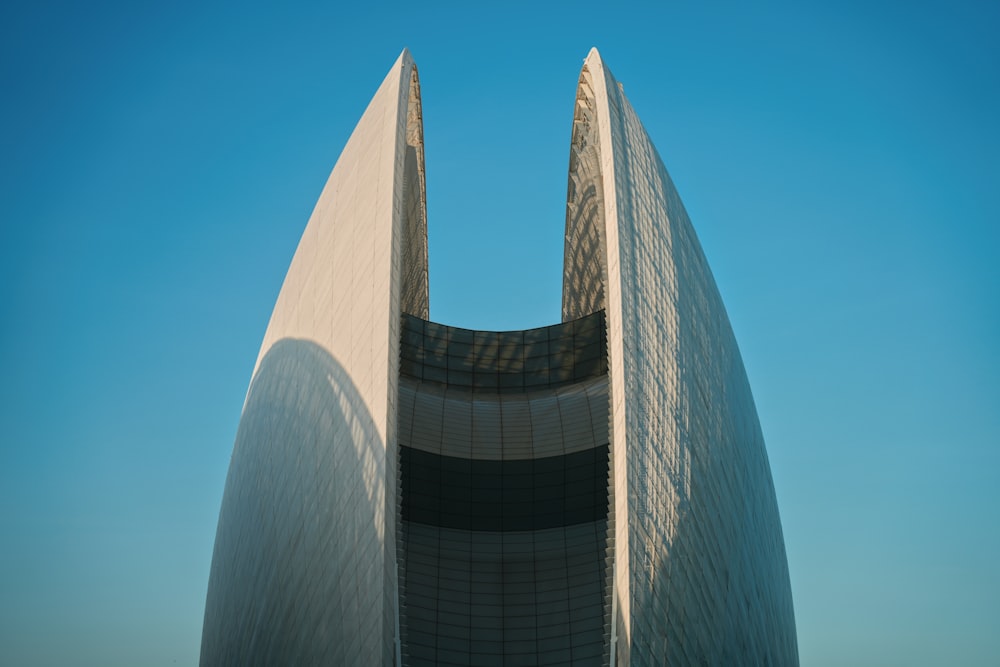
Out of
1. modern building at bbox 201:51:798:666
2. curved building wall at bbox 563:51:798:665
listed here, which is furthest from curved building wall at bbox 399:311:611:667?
curved building wall at bbox 563:51:798:665

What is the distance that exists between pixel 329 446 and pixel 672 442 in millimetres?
6147

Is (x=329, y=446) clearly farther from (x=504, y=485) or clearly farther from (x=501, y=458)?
(x=504, y=485)

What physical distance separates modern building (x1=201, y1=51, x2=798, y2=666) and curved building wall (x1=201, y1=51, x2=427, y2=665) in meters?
0.07

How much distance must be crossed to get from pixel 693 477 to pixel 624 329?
10.4 feet

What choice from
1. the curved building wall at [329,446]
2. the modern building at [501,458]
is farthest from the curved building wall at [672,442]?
the curved building wall at [329,446]

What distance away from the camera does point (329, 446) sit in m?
17.4

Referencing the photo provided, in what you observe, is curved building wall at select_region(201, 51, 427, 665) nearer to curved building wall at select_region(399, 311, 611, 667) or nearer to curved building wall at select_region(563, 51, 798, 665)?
curved building wall at select_region(563, 51, 798, 665)

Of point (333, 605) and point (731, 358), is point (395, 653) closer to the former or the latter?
point (333, 605)

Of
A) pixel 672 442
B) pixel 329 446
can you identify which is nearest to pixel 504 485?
pixel 329 446

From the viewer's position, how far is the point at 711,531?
691 inches

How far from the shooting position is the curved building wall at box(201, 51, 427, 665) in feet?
49.4

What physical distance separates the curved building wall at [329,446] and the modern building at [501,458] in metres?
0.07

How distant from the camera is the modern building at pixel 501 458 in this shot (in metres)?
15.3

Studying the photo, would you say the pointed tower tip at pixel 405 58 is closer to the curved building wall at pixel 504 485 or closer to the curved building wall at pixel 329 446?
the curved building wall at pixel 329 446
